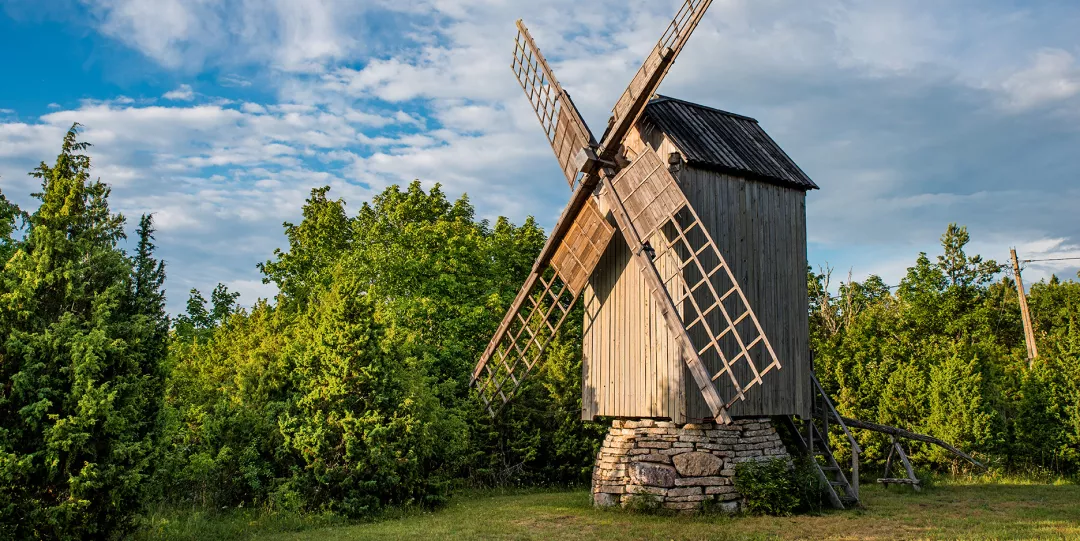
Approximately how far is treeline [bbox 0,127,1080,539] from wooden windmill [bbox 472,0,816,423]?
3852mm

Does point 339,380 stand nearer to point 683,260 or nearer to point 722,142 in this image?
point 683,260

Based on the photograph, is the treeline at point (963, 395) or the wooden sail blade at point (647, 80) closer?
the wooden sail blade at point (647, 80)

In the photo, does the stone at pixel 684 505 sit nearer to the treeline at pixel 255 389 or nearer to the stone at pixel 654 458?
the stone at pixel 654 458

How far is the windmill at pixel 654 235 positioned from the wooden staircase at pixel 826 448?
1.99 meters

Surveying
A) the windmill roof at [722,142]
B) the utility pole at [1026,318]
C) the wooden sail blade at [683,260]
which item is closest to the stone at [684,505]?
the wooden sail blade at [683,260]

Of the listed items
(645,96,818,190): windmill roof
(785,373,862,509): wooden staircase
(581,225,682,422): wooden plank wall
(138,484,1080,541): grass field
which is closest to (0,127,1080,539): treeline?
(138,484,1080,541): grass field

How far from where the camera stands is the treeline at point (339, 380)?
926cm

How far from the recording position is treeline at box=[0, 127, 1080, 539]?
9258mm

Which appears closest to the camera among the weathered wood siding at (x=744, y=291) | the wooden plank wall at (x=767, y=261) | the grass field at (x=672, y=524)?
the grass field at (x=672, y=524)

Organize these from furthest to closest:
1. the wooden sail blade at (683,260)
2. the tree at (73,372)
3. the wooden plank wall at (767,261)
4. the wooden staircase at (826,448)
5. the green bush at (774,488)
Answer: the wooden staircase at (826,448), the wooden plank wall at (767,261), the green bush at (774,488), the wooden sail blade at (683,260), the tree at (73,372)

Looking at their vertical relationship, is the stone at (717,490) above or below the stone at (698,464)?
below

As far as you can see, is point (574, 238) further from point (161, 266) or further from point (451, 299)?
point (451, 299)

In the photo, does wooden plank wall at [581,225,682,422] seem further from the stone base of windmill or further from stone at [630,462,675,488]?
stone at [630,462,675,488]

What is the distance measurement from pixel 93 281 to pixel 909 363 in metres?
18.5
